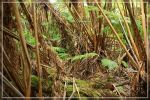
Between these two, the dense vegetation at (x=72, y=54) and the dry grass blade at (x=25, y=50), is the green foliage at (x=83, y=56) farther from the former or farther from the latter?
the dry grass blade at (x=25, y=50)

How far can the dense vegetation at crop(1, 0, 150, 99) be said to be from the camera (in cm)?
135

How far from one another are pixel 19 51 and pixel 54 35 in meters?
1.20

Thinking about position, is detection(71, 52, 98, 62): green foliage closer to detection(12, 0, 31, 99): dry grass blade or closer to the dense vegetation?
the dense vegetation

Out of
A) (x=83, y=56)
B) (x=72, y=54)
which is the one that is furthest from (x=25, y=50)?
(x=72, y=54)

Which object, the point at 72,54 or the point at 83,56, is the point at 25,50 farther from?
the point at 72,54

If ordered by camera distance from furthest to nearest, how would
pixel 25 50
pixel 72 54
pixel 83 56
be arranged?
pixel 72 54
pixel 83 56
pixel 25 50

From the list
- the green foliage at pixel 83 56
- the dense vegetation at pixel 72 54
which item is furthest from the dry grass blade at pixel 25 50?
the green foliage at pixel 83 56

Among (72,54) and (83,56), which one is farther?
(72,54)

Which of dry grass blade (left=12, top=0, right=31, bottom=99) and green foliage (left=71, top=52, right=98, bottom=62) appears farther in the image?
green foliage (left=71, top=52, right=98, bottom=62)

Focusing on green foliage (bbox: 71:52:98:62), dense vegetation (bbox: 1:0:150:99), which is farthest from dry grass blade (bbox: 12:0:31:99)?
green foliage (bbox: 71:52:98:62)

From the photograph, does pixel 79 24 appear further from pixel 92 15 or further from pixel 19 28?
pixel 19 28

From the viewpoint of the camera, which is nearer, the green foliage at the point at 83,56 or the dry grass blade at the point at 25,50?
the dry grass blade at the point at 25,50

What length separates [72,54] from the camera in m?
2.60

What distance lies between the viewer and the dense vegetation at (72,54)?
1.35 m
